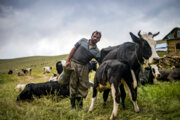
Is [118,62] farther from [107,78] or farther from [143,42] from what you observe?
[143,42]

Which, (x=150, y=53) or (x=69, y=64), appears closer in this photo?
(x=150, y=53)

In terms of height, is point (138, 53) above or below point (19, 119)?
above

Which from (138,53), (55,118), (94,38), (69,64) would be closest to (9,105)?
(55,118)

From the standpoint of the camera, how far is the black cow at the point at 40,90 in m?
4.71

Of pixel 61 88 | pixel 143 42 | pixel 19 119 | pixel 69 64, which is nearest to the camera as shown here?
pixel 19 119

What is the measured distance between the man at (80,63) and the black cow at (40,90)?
1280mm

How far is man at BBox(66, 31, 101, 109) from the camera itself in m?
3.70

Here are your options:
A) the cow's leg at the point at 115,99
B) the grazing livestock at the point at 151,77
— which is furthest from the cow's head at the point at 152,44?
the grazing livestock at the point at 151,77

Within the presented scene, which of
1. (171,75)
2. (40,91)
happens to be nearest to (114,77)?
(40,91)

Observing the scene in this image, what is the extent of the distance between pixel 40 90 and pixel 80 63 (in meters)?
2.37

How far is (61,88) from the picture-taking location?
17.1ft

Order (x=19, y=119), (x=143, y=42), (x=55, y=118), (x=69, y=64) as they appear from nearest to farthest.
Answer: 1. (x=19, y=119)
2. (x=55, y=118)
3. (x=143, y=42)
4. (x=69, y=64)

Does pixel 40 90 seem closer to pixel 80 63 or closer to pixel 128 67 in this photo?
pixel 80 63

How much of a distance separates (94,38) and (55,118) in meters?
2.44
